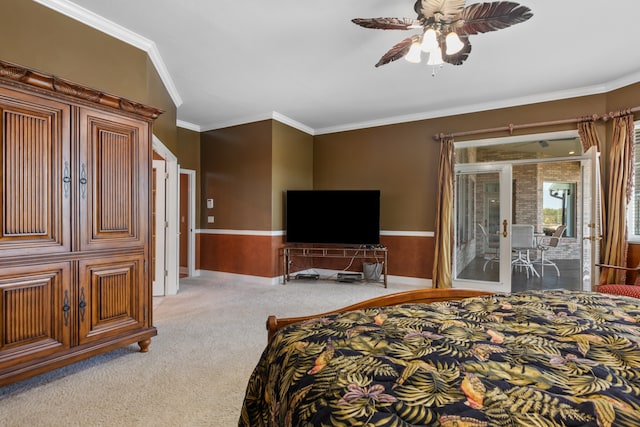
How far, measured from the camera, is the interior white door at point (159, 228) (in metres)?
4.46

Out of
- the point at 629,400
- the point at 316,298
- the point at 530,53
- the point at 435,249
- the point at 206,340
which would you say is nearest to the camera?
the point at 629,400

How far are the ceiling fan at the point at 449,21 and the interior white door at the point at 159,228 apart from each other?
3.37 m

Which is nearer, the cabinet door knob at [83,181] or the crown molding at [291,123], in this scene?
the cabinet door knob at [83,181]

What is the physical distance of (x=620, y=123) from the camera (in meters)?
3.71

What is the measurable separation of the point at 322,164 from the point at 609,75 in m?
4.09

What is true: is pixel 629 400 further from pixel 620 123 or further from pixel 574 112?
pixel 574 112

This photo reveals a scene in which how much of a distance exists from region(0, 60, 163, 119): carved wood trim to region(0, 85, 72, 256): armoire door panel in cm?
8

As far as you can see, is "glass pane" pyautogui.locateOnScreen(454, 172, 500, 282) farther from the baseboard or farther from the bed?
the bed

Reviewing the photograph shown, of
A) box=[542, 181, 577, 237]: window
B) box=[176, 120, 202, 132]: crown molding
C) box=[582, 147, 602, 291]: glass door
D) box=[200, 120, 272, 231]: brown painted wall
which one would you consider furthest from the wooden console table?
box=[542, 181, 577, 237]: window

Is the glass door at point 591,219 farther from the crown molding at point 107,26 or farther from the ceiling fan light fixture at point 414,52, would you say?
the crown molding at point 107,26

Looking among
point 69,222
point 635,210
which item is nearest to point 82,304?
point 69,222

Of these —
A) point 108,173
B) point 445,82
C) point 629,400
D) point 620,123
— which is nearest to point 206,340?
point 108,173

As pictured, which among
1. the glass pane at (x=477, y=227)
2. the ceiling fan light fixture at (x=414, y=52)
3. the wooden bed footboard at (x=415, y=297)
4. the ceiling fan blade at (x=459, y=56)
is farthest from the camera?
the glass pane at (x=477, y=227)

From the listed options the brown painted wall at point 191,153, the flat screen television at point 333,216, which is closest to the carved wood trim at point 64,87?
the flat screen television at point 333,216
